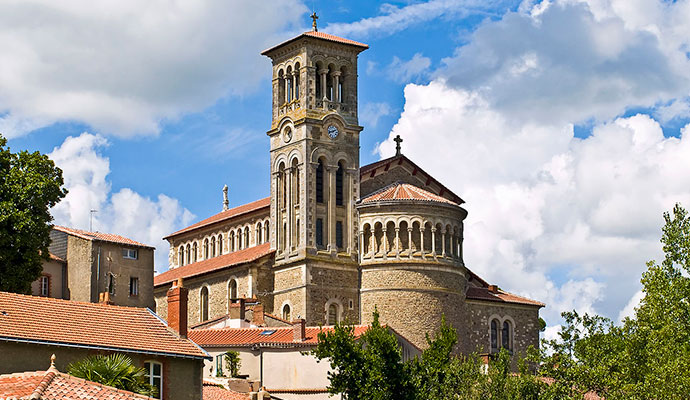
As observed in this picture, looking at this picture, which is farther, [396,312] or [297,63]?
[297,63]

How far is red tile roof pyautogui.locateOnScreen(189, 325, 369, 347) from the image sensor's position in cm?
5791

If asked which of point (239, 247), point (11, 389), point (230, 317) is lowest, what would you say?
point (11, 389)

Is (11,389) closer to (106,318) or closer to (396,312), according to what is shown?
(106,318)

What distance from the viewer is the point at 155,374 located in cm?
3978

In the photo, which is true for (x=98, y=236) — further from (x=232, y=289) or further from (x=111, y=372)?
(x=111, y=372)

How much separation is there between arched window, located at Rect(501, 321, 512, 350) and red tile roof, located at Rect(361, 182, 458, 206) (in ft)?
29.7

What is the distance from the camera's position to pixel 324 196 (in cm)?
7288

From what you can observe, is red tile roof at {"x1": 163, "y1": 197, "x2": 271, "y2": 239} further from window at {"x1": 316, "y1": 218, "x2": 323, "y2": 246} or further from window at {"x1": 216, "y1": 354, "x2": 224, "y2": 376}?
window at {"x1": 216, "y1": 354, "x2": 224, "y2": 376}

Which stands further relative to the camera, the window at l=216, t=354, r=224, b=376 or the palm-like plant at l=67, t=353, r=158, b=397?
the window at l=216, t=354, r=224, b=376

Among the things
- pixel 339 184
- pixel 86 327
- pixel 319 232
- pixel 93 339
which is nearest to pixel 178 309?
pixel 86 327

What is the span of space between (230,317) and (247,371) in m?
10.2

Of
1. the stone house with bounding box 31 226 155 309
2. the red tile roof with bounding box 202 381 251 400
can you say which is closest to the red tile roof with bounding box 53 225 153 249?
the stone house with bounding box 31 226 155 309

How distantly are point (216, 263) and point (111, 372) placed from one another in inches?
1823

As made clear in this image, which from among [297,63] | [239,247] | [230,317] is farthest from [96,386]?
[239,247]
